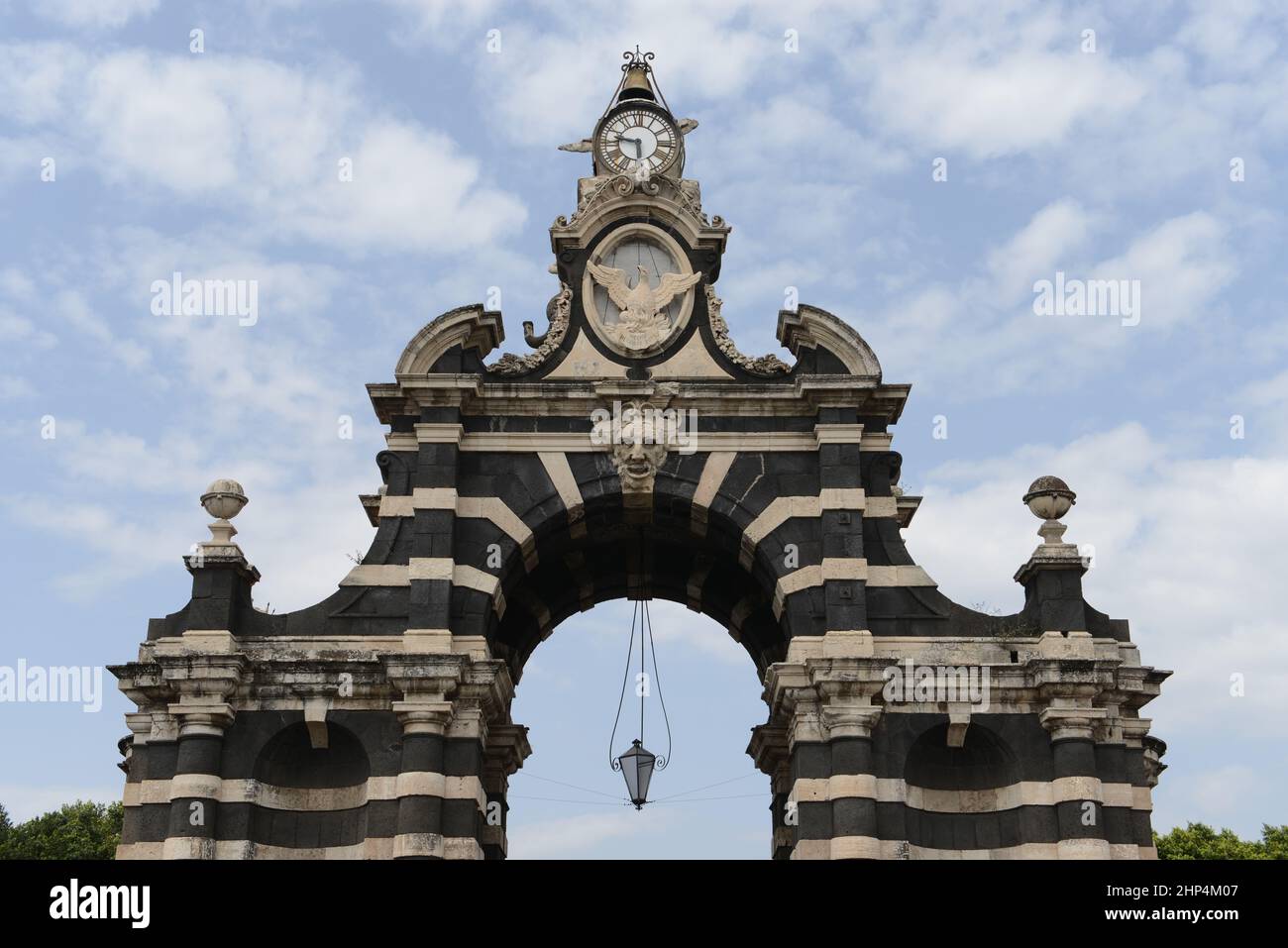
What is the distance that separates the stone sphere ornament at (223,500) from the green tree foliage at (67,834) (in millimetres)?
25047

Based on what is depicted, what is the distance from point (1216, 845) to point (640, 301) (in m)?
27.6

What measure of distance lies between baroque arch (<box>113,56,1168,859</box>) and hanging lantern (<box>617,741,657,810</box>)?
7.57ft

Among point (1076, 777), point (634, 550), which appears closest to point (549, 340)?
point (634, 550)

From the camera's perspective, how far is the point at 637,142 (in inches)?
1134

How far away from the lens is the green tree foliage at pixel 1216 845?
4431 cm

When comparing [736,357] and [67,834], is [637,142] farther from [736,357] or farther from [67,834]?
[67,834]

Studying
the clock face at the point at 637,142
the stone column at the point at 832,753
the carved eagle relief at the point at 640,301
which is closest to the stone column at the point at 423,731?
the stone column at the point at 832,753

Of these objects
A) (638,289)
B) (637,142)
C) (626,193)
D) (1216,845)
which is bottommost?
(1216,845)

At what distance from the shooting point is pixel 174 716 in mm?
24375

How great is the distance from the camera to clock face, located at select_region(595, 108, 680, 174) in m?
28.6

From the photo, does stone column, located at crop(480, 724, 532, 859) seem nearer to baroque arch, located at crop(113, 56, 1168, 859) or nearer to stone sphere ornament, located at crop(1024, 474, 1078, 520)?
baroque arch, located at crop(113, 56, 1168, 859)

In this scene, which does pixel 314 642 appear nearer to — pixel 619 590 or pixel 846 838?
pixel 619 590

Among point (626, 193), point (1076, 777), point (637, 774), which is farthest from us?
point (626, 193)

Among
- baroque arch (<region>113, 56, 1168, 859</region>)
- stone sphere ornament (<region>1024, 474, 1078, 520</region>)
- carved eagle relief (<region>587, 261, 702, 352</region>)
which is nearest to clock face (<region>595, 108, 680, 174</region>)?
baroque arch (<region>113, 56, 1168, 859</region>)
